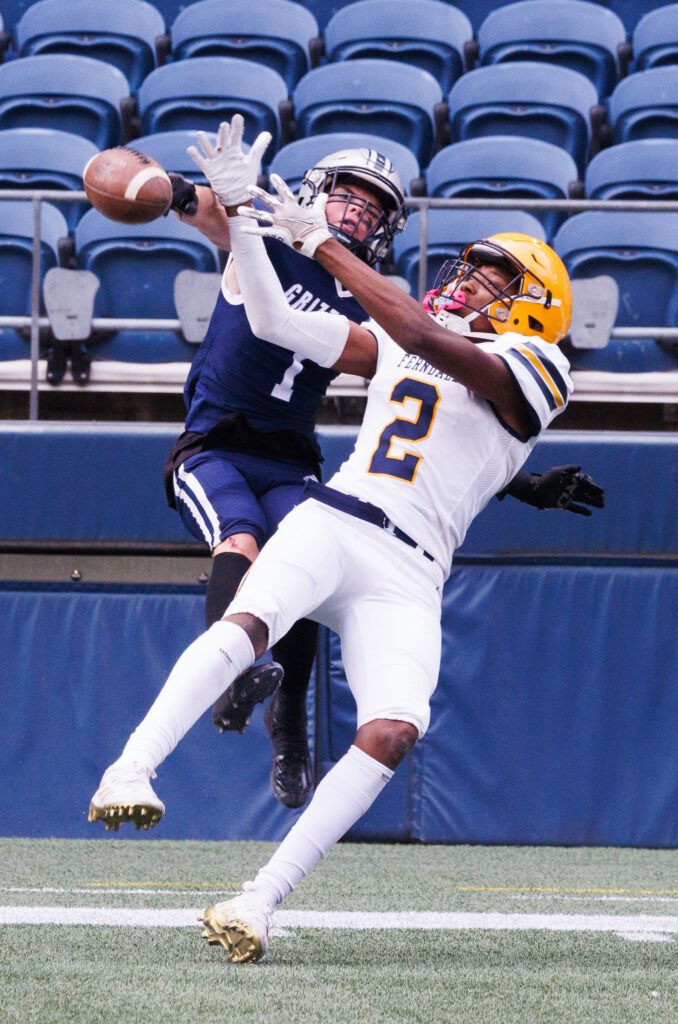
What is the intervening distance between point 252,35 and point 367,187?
18.3ft

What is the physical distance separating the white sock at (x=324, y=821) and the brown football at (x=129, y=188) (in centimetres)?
131

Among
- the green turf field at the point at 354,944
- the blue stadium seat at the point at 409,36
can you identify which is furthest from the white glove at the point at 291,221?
the blue stadium seat at the point at 409,36

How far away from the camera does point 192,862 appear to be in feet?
17.1

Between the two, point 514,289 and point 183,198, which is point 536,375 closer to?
point 514,289

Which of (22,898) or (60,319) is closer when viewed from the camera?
(22,898)

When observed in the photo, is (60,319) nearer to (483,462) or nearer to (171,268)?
(171,268)

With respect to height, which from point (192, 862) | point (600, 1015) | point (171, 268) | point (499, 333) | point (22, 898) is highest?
point (499, 333)

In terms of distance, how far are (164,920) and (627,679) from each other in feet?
10.2

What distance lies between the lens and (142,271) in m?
6.33

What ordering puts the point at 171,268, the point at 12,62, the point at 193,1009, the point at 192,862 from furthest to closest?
the point at 12,62
the point at 171,268
the point at 192,862
the point at 193,1009

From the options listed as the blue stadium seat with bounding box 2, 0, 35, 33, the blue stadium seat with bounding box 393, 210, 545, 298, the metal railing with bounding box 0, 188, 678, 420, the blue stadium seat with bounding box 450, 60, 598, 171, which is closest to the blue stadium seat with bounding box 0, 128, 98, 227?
the metal railing with bounding box 0, 188, 678, 420

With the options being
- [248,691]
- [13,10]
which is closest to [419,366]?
[248,691]

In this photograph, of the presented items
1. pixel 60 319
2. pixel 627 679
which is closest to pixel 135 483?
pixel 60 319

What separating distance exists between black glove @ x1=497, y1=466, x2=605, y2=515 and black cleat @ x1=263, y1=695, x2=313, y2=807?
2.75 ft
